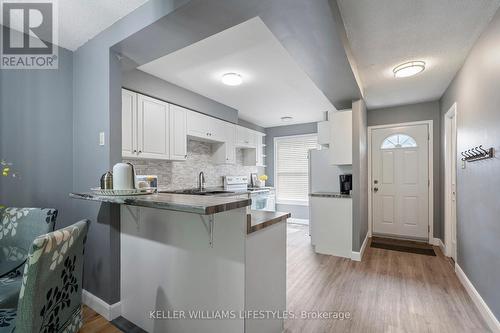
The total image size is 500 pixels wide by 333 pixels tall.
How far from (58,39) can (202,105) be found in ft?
6.47

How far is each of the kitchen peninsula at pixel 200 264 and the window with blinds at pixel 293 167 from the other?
416cm

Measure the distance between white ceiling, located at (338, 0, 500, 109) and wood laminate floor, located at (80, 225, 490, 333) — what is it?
8.10 ft

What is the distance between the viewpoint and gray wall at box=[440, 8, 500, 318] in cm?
178

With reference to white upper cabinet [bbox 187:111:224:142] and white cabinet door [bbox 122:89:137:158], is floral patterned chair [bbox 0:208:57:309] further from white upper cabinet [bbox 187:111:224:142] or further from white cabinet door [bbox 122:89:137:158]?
white upper cabinet [bbox 187:111:224:142]

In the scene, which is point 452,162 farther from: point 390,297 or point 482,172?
point 390,297

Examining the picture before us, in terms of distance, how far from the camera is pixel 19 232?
5.50ft

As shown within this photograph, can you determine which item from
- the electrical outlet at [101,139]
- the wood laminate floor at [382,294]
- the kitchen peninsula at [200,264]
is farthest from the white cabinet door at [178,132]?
the wood laminate floor at [382,294]

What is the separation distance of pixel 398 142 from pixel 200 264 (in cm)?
426

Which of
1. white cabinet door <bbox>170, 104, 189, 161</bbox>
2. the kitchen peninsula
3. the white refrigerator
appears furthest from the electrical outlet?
the white refrigerator

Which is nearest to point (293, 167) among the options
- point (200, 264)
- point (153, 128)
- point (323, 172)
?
point (323, 172)

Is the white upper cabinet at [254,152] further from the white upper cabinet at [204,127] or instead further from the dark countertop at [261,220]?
the dark countertop at [261,220]

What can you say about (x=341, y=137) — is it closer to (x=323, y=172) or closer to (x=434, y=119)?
(x=323, y=172)

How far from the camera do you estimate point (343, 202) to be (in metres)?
3.44

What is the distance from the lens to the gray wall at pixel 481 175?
1.78 m
